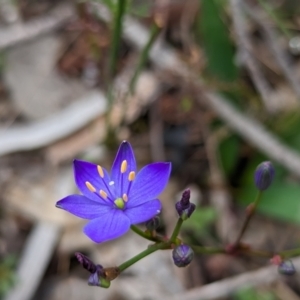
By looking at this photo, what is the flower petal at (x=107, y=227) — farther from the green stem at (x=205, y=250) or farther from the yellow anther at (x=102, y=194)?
the green stem at (x=205, y=250)

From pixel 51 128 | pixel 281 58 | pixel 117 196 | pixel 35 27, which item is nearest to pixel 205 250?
pixel 117 196

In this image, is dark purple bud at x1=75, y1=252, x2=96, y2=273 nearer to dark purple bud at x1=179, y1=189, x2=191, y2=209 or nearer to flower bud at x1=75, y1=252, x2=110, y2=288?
flower bud at x1=75, y1=252, x2=110, y2=288

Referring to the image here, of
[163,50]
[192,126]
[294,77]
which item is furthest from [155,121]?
[294,77]

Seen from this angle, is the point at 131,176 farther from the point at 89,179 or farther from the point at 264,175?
the point at 264,175

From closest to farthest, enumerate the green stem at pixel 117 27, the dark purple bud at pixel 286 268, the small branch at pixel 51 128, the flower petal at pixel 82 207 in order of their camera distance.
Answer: the flower petal at pixel 82 207 → the dark purple bud at pixel 286 268 → the green stem at pixel 117 27 → the small branch at pixel 51 128

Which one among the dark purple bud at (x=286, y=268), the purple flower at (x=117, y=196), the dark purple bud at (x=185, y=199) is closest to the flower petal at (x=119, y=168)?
the purple flower at (x=117, y=196)

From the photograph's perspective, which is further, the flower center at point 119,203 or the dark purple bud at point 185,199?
the flower center at point 119,203

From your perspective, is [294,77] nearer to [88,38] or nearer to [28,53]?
[88,38]

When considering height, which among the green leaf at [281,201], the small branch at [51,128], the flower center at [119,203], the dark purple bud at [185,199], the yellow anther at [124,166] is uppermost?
the dark purple bud at [185,199]
